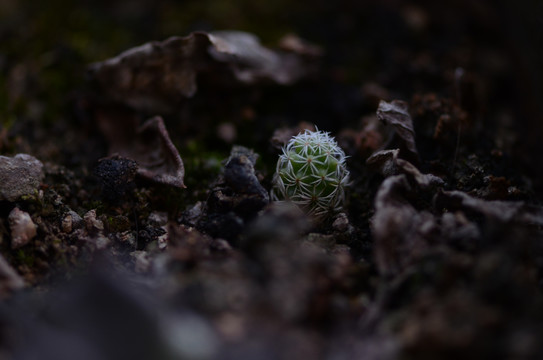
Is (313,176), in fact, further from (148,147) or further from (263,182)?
(148,147)

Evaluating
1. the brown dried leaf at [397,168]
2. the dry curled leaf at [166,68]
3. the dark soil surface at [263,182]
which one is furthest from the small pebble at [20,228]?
the brown dried leaf at [397,168]

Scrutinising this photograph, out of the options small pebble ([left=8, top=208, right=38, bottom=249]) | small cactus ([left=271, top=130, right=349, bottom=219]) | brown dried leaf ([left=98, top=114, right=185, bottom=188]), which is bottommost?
small pebble ([left=8, top=208, right=38, bottom=249])

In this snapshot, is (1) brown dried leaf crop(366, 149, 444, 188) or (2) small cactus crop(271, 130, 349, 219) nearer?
(1) brown dried leaf crop(366, 149, 444, 188)

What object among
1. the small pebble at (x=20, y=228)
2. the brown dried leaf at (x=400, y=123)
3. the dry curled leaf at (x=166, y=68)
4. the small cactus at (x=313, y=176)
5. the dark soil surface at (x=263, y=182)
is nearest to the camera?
the dark soil surface at (x=263, y=182)

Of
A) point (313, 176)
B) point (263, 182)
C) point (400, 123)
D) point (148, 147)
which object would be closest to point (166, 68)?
point (148, 147)

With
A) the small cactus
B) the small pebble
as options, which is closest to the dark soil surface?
the small pebble

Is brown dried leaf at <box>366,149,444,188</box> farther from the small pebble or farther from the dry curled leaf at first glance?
the small pebble

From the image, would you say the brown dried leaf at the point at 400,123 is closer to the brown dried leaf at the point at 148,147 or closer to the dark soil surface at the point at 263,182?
the dark soil surface at the point at 263,182
